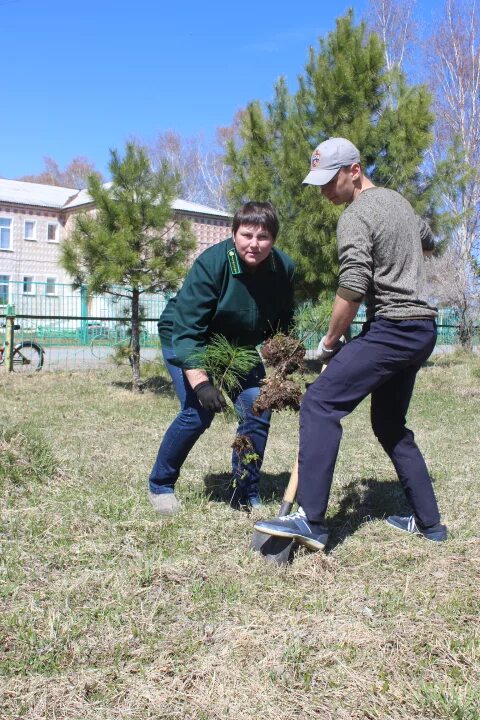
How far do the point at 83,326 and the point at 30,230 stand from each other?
15176mm

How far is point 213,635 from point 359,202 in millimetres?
1757

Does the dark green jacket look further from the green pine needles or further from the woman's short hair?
the woman's short hair

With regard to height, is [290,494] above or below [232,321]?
below

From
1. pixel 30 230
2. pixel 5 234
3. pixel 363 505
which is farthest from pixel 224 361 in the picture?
pixel 30 230

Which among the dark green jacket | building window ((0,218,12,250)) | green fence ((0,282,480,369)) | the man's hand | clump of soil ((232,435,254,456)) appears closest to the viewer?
the man's hand

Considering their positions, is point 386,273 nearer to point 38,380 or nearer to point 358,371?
point 358,371

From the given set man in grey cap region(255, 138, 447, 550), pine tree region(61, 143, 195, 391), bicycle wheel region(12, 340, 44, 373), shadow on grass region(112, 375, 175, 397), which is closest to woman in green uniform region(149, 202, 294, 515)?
man in grey cap region(255, 138, 447, 550)

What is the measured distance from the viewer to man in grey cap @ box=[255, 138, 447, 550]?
2795 millimetres

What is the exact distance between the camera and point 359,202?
286cm

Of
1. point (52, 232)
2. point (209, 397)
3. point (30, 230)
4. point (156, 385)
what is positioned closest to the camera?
point (209, 397)

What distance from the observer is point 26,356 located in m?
12.5

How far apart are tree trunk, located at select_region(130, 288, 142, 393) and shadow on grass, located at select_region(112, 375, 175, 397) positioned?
0.27 m

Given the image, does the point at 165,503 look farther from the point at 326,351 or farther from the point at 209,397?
the point at 326,351

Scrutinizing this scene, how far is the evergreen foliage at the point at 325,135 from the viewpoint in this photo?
1153cm
